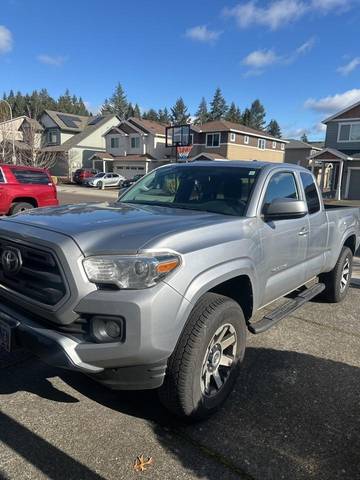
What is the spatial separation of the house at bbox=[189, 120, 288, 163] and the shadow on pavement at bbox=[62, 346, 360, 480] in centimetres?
3716

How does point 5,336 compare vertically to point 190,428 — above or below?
above

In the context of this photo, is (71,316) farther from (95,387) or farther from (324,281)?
(324,281)

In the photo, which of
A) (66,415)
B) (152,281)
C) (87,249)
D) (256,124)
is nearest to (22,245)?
(87,249)

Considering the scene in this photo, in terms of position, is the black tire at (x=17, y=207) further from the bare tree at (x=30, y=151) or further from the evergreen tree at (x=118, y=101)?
the evergreen tree at (x=118, y=101)

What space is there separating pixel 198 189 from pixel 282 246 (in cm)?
101

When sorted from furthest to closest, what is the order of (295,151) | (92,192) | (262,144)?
(295,151), (262,144), (92,192)

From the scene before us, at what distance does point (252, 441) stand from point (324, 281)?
3.24 metres

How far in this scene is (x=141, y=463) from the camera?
94.8 inches

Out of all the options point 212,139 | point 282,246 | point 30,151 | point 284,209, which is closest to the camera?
point 284,209

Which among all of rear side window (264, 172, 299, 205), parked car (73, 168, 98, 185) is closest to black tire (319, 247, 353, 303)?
rear side window (264, 172, 299, 205)

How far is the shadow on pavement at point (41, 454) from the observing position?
7.54 feet

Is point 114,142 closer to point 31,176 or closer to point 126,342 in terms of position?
point 31,176

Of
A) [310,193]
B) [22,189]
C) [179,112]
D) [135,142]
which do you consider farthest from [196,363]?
[179,112]

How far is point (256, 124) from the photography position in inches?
4262
